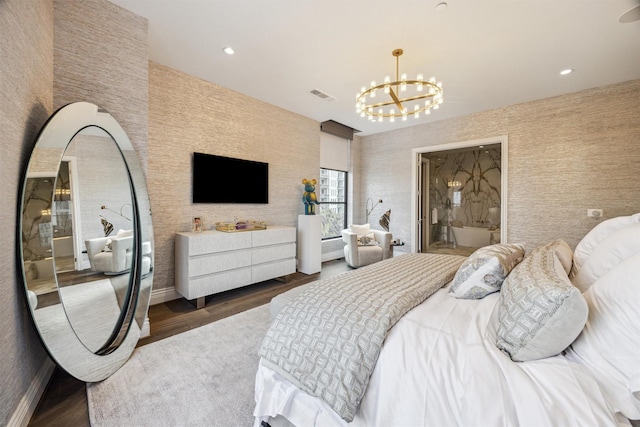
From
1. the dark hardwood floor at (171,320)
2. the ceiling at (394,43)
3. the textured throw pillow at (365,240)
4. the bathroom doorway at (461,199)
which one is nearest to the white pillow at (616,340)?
the ceiling at (394,43)

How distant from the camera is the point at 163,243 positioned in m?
2.96

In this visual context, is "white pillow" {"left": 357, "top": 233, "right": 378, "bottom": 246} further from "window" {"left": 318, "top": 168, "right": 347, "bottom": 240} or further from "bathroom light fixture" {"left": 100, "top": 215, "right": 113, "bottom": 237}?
"bathroom light fixture" {"left": 100, "top": 215, "right": 113, "bottom": 237}

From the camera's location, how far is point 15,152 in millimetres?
1321

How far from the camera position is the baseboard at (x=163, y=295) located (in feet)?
9.39

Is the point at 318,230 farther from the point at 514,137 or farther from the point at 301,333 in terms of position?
the point at 514,137

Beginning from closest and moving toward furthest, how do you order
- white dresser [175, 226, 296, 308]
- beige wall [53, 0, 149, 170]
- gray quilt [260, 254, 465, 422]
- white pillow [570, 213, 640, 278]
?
gray quilt [260, 254, 465, 422] < white pillow [570, 213, 640, 278] < beige wall [53, 0, 149, 170] < white dresser [175, 226, 296, 308]

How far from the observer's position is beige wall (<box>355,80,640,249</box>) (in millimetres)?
3207

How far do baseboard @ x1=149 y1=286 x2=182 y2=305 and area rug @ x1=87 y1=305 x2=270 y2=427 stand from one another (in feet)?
2.96

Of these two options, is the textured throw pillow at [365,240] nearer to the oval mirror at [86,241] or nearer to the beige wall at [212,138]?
the beige wall at [212,138]

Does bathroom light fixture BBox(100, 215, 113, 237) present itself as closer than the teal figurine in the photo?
Yes

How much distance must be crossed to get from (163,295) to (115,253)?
1.17m

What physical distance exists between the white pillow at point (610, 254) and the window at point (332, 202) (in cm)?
400

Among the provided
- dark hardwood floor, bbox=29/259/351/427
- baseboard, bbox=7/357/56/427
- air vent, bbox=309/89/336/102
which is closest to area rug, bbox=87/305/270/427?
dark hardwood floor, bbox=29/259/351/427

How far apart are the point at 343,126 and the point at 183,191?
10.8 feet
